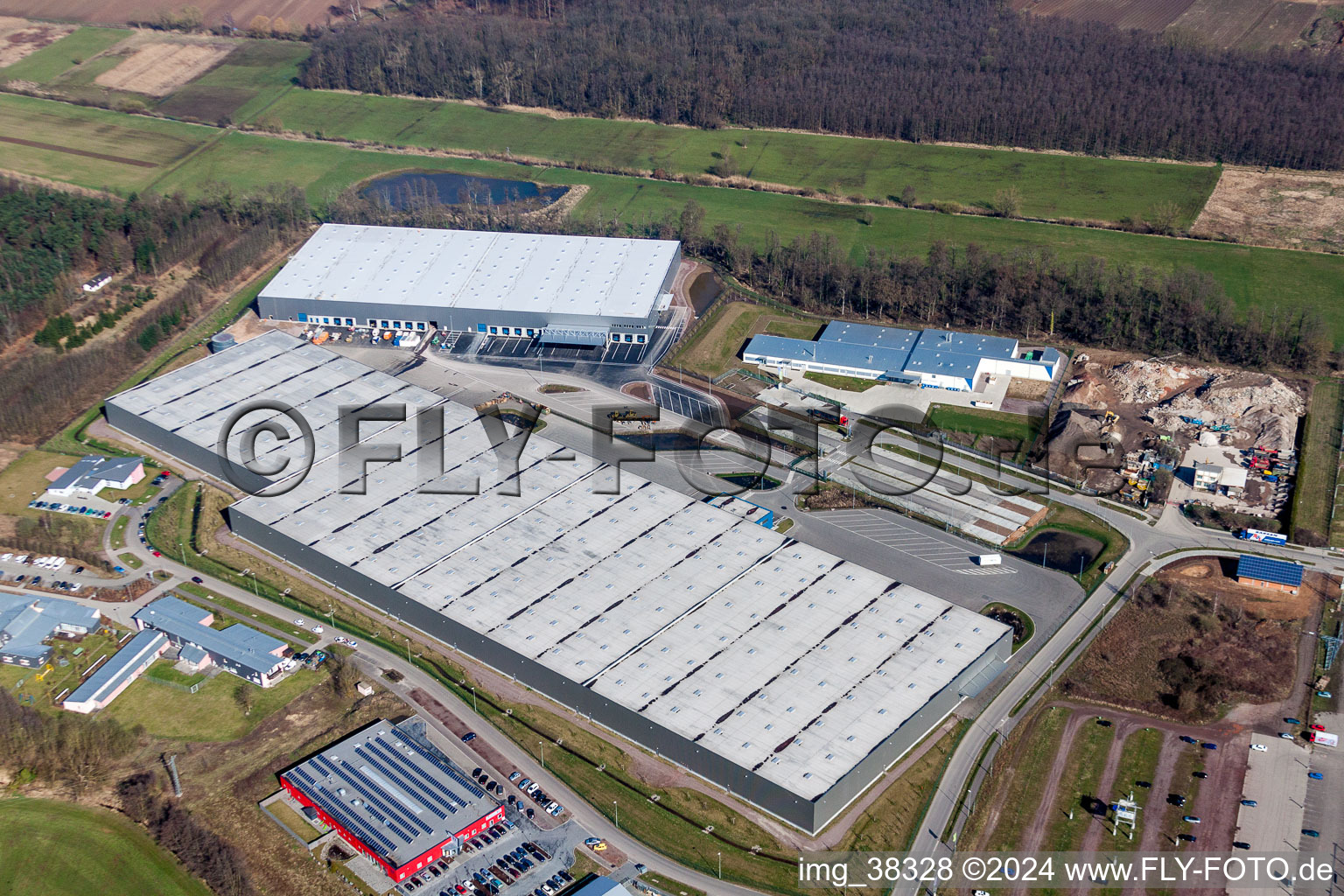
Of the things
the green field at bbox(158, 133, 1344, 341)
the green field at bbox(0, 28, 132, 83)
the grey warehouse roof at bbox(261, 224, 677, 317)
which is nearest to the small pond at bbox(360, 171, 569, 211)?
the green field at bbox(158, 133, 1344, 341)

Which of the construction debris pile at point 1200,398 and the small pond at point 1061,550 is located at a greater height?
the construction debris pile at point 1200,398

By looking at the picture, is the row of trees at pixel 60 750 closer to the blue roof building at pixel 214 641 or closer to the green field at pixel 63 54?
the blue roof building at pixel 214 641

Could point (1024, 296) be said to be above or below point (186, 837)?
above

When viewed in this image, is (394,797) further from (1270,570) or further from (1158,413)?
(1158,413)

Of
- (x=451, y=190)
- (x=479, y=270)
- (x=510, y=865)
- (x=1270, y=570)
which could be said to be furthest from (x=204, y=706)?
(x=451, y=190)

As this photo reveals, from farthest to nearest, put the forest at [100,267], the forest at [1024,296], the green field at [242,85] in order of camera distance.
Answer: the green field at [242,85], the forest at [1024,296], the forest at [100,267]

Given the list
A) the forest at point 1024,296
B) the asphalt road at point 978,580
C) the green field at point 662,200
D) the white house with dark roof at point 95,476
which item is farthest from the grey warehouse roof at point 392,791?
the green field at point 662,200
